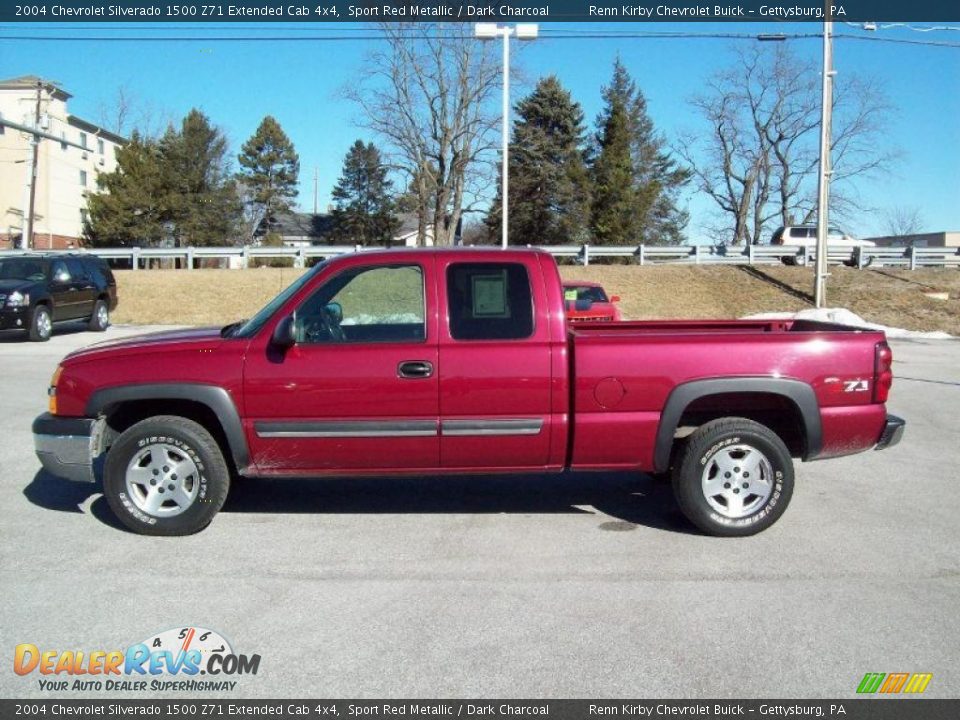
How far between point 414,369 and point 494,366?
0.50m

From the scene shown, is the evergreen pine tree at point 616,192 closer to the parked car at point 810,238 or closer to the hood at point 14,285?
the parked car at point 810,238

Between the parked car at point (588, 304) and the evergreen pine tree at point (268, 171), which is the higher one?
the evergreen pine tree at point (268, 171)

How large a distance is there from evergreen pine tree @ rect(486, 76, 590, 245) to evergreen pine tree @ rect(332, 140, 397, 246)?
1447 centimetres

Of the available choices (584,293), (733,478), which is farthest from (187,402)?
(584,293)

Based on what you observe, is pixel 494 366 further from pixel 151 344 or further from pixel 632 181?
pixel 632 181

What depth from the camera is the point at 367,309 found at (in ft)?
18.2

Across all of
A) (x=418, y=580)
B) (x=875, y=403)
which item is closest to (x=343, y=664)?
(x=418, y=580)

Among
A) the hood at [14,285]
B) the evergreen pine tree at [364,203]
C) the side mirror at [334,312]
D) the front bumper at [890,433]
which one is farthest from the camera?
the evergreen pine tree at [364,203]

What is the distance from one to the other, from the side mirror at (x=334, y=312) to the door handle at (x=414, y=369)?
1.86 ft

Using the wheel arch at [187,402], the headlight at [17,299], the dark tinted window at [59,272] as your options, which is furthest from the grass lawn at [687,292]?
the wheel arch at [187,402]

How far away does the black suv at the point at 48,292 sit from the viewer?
17.6m

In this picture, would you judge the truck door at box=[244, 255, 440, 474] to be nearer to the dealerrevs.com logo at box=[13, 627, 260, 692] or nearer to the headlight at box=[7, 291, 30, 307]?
the dealerrevs.com logo at box=[13, 627, 260, 692]

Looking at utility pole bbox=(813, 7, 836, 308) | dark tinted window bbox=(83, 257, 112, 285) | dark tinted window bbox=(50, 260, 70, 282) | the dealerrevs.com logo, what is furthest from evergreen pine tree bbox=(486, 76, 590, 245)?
the dealerrevs.com logo

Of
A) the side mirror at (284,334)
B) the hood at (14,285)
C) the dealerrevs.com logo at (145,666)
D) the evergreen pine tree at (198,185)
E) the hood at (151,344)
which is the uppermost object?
the evergreen pine tree at (198,185)
